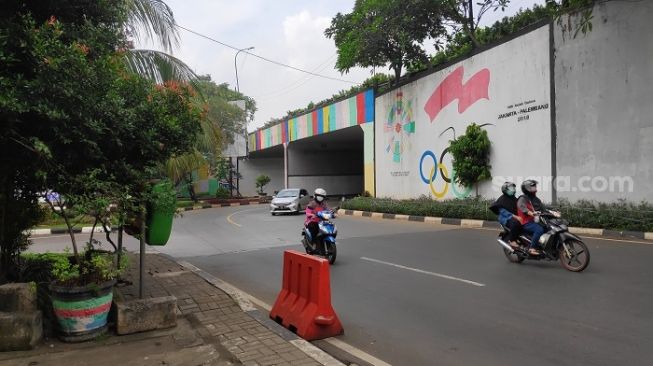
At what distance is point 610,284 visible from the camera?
6.84 m

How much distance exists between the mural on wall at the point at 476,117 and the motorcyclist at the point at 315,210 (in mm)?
8268

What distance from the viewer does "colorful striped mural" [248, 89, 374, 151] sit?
2611cm

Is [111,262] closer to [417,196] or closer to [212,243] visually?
[212,243]

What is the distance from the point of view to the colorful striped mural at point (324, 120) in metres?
26.1

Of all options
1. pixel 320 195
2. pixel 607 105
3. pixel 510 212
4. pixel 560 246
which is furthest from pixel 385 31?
pixel 560 246

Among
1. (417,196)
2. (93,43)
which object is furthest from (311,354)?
(417,196)

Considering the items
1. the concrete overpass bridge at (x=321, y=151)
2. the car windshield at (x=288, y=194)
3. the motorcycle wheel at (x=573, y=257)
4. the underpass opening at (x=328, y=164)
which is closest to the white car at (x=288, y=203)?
the car windshield at (x=288, y=194)

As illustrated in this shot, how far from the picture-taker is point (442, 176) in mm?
19766

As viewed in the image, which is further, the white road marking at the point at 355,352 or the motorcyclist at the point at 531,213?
the motorcyclist at the point at 531,213

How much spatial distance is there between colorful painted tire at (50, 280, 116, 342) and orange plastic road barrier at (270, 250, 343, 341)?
6.22ft

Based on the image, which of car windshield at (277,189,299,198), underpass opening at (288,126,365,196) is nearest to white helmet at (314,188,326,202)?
car windshield at (277,189,299,198)

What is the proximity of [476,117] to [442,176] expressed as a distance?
9.94 ft

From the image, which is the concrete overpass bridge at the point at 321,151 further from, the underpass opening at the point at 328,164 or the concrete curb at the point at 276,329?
the concrete curb at the point at 276,329

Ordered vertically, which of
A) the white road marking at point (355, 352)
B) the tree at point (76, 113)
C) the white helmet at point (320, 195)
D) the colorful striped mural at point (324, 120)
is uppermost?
the colorful striped mural at point (324, 120)
